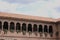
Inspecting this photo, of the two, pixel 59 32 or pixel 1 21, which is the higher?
pixel 1 21

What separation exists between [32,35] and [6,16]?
5.49 metres

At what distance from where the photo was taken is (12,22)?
30.6 meters

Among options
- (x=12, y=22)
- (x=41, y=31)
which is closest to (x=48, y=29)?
(x=41, y=31)

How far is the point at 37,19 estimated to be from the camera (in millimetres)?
33219

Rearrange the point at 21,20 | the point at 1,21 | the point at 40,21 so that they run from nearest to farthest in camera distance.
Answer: the point at 1,21 < the point at 21,20 < the point at 40,21

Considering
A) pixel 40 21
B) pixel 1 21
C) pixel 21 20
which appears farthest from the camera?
pixel 40 21

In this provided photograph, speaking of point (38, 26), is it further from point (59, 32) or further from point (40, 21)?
point (59, 32)

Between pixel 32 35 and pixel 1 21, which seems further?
pixel 32 35

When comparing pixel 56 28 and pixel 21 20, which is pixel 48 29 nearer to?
pixel 56 28

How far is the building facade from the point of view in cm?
2997

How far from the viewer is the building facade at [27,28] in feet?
98.3

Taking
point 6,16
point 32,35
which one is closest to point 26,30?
point 32,35

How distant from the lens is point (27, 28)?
3216 cm

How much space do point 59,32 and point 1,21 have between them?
10.2 m
